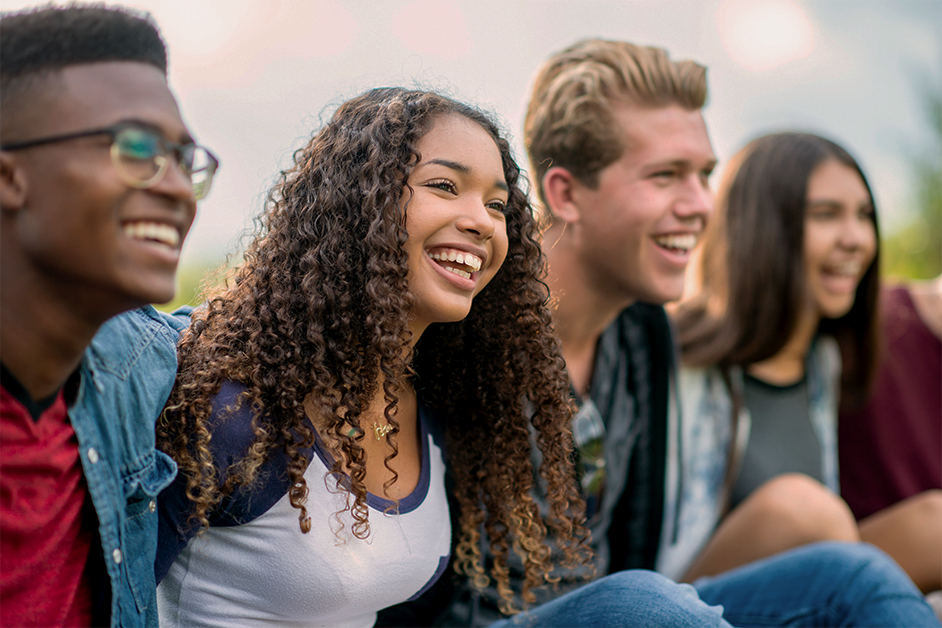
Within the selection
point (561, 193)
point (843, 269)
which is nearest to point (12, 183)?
point (561, 193)

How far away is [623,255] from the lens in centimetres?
277

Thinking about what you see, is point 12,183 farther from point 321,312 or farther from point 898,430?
point 898,430

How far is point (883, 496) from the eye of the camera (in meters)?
3.57

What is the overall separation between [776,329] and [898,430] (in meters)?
0.82

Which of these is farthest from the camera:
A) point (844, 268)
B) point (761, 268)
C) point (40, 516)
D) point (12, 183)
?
point (844, 268)

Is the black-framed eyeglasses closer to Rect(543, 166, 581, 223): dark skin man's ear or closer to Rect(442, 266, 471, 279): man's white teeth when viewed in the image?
Rect(442, 266, 471, 279): man's white teeth

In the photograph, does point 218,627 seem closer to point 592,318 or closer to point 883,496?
point 592,318

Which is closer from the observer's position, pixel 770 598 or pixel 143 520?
pixel 143 520

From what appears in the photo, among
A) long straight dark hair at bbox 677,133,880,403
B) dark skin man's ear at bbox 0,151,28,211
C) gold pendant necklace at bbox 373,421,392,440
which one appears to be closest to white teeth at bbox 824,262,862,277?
long straight dark hair at bbox 677,133,880,403

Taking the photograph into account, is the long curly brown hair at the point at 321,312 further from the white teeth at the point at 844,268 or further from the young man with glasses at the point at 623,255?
the white teeth at the point at 844,268

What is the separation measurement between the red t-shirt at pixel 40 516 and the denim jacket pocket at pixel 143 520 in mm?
69

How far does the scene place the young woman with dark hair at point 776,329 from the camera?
10.4 ft

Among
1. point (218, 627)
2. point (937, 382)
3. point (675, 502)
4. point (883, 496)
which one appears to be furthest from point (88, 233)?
point (937, 382)

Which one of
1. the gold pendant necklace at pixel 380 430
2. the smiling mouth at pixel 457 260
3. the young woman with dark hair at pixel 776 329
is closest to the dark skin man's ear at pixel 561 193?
the young woman with dark hair at pixel 776 329
